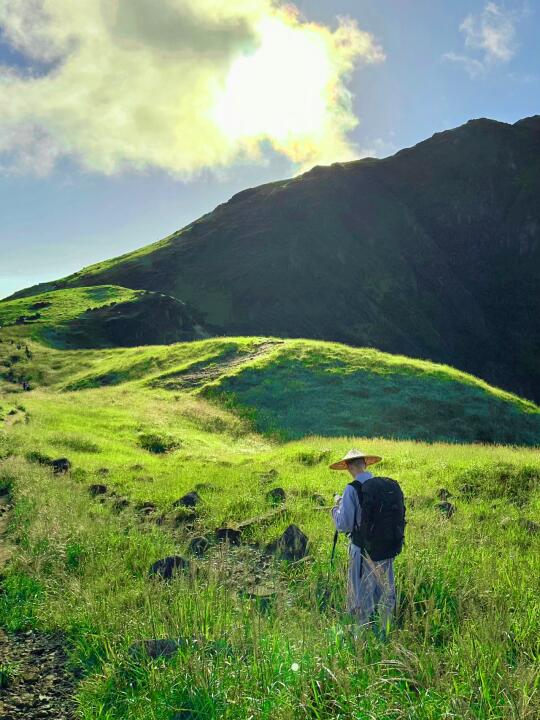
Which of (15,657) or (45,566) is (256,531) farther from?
(15,657)

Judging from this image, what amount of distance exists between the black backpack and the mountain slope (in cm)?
10112

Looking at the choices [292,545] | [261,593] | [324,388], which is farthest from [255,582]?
[324,388]

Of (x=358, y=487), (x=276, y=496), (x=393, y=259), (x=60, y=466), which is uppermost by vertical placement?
(x=393, y=259)

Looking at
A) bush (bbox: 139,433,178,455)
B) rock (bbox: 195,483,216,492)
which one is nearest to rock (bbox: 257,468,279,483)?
rock (bbox: 195,483,216,492)

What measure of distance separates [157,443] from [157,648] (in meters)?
20.2

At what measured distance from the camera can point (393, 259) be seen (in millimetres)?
135875

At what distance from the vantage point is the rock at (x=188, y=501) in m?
12.1

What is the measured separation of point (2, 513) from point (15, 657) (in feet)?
20.3

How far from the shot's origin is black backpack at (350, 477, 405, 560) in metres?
5.56

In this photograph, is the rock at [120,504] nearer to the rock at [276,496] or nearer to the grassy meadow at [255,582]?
the grassy meadow at [255,582]

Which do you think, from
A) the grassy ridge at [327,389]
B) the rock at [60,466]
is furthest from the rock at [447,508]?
the grassy ridge at [327,389]

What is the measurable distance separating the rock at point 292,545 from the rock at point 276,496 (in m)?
3.44

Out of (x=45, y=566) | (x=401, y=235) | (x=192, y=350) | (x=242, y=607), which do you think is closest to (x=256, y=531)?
(x=45, y=566)

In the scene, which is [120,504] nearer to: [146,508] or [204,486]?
[146,508]
